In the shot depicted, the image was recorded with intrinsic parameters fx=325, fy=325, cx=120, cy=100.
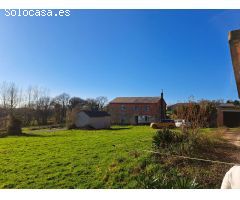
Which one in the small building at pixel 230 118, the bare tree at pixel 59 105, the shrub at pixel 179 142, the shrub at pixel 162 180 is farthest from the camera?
the small building at pixel 230 118

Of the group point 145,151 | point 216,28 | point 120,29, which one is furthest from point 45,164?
point 216,28

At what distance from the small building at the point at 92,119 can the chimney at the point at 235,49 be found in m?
11.7

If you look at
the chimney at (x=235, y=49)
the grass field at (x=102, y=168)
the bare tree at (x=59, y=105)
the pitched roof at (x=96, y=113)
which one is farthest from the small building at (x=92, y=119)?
the chimney at (x=235, y=49)

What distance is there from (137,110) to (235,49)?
347 inches

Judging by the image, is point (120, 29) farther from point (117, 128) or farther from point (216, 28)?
point (117, 128)

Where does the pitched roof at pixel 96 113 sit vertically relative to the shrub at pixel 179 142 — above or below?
above

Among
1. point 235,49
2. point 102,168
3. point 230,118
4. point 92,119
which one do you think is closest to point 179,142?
point 102,168

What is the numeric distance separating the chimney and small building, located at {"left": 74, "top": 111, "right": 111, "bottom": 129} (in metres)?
11.7

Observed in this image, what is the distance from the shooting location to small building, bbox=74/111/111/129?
13485 mm

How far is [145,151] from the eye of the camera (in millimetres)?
6012

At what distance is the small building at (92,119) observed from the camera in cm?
1349

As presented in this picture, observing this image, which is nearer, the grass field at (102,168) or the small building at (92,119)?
the grass field at (102,168)

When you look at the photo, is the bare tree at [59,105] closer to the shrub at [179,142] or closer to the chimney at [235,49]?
the shrub at [179,142]

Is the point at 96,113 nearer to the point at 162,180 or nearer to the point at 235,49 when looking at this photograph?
the point at 162,180
